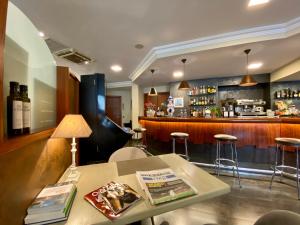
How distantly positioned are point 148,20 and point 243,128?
2751 millimetres

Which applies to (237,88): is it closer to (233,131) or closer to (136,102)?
(233,131)

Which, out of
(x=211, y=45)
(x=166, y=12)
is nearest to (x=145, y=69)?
(x=211, y=45)

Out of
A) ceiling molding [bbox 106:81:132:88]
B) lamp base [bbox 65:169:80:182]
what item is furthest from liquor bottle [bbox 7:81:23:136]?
ceiling molding [bbox 106:81:132:88]

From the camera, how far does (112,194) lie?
901mm

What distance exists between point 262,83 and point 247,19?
13.3 feet

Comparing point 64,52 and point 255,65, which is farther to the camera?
point 255,65

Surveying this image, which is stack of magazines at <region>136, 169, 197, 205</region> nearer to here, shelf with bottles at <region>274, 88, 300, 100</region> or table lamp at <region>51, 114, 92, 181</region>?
table lamp at <region>51, 114, 92, 181</region>

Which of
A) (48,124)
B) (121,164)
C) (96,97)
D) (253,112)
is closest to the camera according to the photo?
(48,124)

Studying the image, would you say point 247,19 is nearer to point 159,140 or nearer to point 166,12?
point 166,12

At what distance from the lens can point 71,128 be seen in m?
1.12

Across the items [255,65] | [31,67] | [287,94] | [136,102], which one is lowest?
[31,67]

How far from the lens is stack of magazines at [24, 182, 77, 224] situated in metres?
0.72

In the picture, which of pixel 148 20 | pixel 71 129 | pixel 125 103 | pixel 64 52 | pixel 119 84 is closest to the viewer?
pixel 71 129

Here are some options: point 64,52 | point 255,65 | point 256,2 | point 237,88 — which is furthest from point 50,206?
point 237,88
